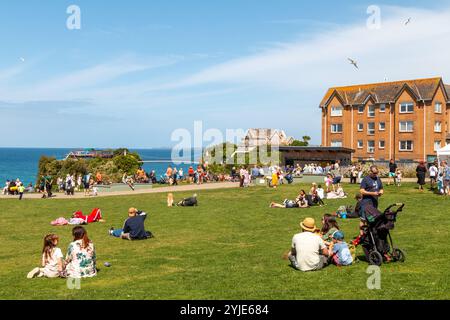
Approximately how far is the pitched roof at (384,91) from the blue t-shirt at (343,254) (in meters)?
64.8

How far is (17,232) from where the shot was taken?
21.0 m

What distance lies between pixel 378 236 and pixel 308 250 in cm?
184

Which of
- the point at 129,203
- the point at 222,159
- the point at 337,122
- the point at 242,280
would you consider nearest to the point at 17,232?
the point at 129,203

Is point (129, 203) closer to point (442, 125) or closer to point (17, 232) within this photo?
point (17, 232)

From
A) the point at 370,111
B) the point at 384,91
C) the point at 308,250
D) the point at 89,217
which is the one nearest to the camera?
the point at 308,250

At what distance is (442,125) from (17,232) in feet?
221

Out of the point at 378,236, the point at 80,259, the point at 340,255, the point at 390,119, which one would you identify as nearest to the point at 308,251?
the point at 340,255

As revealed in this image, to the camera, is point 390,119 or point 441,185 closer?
point 441,185

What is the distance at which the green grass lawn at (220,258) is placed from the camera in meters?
10.2

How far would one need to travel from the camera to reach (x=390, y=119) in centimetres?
7556

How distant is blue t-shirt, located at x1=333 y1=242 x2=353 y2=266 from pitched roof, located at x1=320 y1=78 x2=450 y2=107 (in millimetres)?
64790

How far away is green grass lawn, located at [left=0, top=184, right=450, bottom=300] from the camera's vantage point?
1025 cm

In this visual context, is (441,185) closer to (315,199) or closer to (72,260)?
(315,199)

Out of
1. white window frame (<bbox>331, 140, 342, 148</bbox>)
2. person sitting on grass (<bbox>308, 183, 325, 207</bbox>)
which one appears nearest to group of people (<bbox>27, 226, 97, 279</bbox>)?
person sitting on grass (<bbox>308, 183, 325, 207</bbox>)
